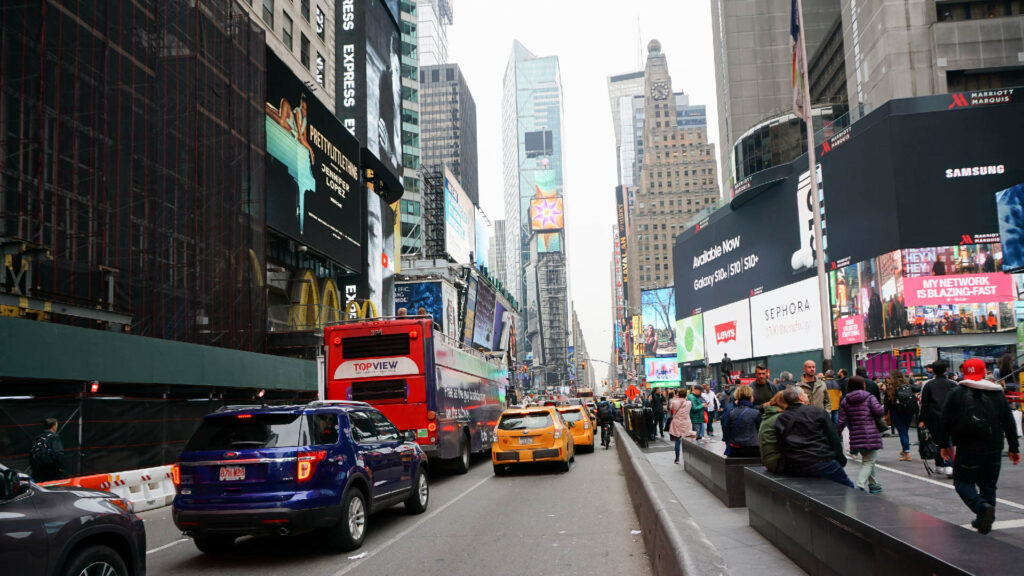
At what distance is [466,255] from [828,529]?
84576 mm

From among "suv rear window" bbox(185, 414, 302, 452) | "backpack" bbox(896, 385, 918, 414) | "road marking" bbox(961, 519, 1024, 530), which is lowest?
"road marking" bbox(961, 519, 1024, 530)

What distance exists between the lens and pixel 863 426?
1007 centimetres

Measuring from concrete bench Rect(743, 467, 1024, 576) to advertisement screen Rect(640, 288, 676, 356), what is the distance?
104 meters

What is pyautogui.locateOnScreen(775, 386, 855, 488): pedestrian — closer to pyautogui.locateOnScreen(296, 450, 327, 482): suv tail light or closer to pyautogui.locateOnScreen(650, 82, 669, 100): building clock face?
pyautogui.locateOnScreen(296, 450, 327, 482): suv tail light

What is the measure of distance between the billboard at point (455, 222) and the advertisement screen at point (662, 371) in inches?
1277

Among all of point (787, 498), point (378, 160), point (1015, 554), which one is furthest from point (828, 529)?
point (378, 160)

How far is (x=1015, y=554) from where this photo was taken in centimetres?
383

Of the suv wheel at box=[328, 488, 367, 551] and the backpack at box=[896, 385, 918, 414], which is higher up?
the backpack at box=[896, 385, 918, 414]

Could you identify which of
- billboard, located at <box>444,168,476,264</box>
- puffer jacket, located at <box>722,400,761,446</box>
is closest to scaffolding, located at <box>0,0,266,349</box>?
puffer jacket, located at <box>722,400,761,446</box>

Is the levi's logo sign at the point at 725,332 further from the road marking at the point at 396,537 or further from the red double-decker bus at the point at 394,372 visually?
the road marking at the point at 396,537

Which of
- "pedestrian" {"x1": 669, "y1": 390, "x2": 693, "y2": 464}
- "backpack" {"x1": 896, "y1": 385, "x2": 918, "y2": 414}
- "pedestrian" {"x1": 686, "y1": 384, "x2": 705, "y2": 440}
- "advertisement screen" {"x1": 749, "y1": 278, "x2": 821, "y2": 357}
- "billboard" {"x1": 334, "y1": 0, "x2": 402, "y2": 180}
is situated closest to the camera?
"backpack" {"x1": 896, "y1": 385, "x2": 918, "y2": 414}

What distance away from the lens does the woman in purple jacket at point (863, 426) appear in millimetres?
9953

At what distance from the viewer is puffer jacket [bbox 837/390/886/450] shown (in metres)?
9.95

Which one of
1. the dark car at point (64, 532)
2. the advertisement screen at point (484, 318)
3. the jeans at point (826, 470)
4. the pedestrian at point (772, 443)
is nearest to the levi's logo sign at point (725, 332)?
the advertisement screen at point (484, 318)
